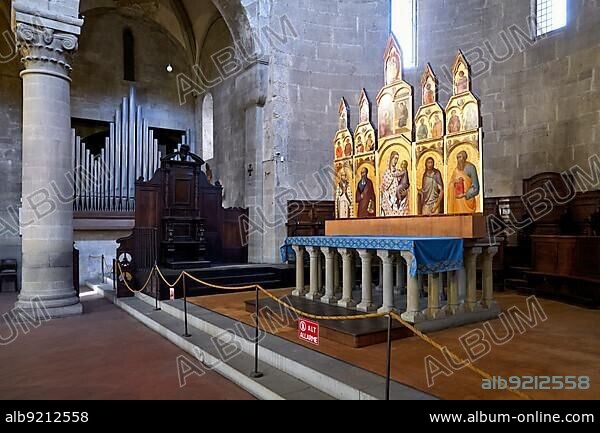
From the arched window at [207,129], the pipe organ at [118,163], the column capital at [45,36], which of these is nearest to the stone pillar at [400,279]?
the column capital at [45,36]

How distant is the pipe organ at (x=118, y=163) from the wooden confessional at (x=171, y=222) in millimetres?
2476

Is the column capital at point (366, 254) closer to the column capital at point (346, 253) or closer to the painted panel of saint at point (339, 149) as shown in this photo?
the column capital at point (346, 253)

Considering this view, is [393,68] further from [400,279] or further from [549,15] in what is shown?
[549,15]

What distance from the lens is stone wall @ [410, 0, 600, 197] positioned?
8.92 metres

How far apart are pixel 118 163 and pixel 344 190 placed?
8.44 m

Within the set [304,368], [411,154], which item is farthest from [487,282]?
[304,368]

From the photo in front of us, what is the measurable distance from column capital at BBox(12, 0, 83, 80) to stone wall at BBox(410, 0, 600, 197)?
8505 millimetres

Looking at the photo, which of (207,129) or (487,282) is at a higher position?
(207,129)

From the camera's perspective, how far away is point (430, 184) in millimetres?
6242

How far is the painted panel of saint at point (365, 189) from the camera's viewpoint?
7.09 meters

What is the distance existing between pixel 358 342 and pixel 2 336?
4928 mm

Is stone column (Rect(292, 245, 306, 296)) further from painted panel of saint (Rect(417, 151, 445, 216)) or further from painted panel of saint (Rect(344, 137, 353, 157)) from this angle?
painted panel of saint (Rect(417, 151, 445, 216))

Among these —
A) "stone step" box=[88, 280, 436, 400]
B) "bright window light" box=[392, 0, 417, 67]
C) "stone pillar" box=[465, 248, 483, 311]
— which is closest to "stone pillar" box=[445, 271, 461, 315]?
"stone pillar" box=[465, 248, 483, 311]
